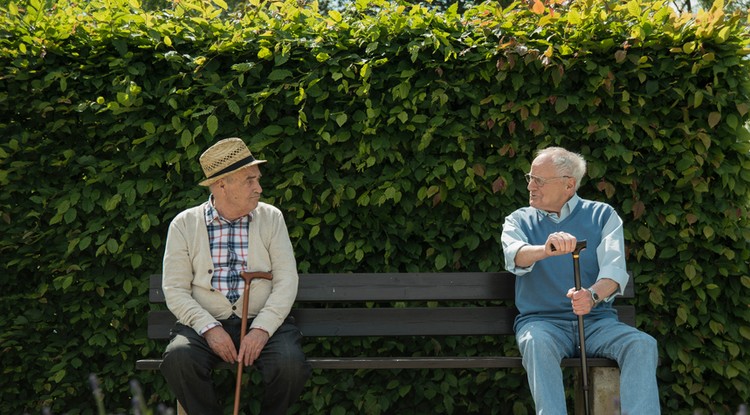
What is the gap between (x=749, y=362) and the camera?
15.7 feet

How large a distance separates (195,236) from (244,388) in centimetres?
106

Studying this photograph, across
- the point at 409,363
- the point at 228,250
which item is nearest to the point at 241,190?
the point at 228,250

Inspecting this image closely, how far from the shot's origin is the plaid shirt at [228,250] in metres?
4.28

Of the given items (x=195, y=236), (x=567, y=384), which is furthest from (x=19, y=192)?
(x=567, y=384)

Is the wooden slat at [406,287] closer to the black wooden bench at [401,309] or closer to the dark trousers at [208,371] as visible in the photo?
the black wooden bench at [401,309]


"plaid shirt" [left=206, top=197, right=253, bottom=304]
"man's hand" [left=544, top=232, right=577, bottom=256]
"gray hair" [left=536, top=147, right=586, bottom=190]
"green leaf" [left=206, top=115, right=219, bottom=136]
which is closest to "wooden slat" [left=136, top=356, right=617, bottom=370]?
"plaid shirt" [left=206, top=197, right=253, bottom=304]

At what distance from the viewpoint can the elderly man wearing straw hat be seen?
4.08 m

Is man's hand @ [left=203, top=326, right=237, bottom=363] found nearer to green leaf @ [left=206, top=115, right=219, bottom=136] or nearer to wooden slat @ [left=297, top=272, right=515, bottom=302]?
wooden slat @ [left=297, top=272, right=515, bottom=302]

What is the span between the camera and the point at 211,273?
168 inches

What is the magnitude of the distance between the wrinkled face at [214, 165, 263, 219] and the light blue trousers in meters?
1.29

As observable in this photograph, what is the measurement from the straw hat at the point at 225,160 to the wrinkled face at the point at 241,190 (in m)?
0.03

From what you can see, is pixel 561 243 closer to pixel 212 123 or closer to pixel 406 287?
Answer: pixel 406 287

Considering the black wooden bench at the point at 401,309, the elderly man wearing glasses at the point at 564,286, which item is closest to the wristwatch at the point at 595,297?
the elderly man wearing glasses at the point at 564,286

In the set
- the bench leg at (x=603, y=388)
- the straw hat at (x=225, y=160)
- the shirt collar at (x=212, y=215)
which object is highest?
the straw hat at (x=225, y=160)
